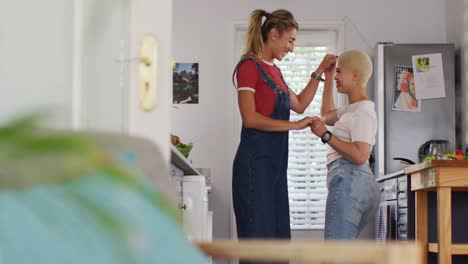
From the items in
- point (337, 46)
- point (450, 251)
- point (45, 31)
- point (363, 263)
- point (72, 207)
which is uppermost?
point (337, 46)

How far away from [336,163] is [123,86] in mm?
2175

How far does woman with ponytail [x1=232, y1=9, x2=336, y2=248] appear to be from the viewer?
3385 millimetres

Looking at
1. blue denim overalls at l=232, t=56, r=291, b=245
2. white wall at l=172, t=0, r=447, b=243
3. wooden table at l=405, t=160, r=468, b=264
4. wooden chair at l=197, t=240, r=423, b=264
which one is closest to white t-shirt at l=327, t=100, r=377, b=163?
blue denim overalls at l=232, t=56, r=291, b=245

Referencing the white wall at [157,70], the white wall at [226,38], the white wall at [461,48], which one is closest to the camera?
the white wall at [157,70]

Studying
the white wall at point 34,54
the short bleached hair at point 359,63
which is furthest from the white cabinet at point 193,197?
the white wall at point 34,54

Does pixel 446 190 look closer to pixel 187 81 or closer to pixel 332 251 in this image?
pixel 332 251

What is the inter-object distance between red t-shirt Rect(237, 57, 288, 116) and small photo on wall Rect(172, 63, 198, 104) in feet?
10.8

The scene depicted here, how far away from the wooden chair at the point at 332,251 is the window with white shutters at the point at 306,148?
559cm

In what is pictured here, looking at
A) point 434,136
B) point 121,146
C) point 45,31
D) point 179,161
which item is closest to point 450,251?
point 179,161

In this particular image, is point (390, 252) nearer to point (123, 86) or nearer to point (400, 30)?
point (123, 86)

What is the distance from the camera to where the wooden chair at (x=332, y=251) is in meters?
1.08

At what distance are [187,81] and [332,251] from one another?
226 inches

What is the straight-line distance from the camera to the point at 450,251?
4.03m

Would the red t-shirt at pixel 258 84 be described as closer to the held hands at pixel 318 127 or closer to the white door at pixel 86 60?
the held hands at pixel 318 127
